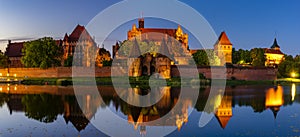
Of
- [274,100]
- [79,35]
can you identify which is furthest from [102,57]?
[274,100]


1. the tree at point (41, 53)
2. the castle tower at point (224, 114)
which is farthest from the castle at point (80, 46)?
the castle tower at point (224, 114)

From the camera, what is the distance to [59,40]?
3125 inches

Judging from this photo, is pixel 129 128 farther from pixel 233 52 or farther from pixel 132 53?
pixel 233 52

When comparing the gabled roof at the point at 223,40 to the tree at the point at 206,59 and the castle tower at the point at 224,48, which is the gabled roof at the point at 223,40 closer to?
the castle tower at the point at 224,48

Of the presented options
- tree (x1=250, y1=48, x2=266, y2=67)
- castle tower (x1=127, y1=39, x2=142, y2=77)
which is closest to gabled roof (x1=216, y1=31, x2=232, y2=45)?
tree (x1=250, y1=48, x2=266, y2=67)

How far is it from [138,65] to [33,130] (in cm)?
3875

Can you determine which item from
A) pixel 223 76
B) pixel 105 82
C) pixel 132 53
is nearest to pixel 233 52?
pixel 223 76

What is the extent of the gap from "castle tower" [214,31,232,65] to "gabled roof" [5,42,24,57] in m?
49.3

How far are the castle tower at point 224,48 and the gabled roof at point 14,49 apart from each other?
49.3 meters

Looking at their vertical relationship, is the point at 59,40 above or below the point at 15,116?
above

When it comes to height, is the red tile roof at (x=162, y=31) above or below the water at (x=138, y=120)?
above

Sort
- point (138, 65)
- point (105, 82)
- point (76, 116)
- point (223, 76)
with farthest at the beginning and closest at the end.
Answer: point (223, 76)
point (138, 65)
point (105, 82)
point (76, 116)

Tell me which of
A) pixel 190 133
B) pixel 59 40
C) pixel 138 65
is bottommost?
pixel 190 133

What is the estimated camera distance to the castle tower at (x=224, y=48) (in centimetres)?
8681
